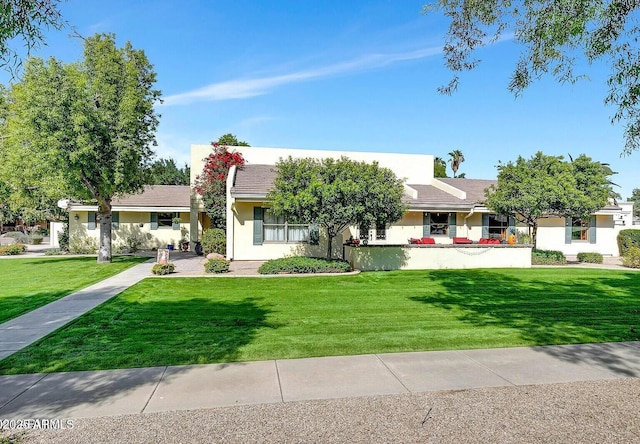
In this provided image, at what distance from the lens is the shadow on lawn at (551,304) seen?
7.27m

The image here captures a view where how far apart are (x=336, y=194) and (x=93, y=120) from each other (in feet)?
34.6

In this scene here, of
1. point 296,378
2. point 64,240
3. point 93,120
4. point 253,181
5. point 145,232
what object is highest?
point 93,120

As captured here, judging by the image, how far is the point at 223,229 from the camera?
22172 mm

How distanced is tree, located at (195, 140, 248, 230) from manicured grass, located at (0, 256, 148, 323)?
4884 mm

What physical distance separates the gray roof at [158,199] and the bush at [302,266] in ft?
41.8

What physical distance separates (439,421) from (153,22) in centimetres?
1260

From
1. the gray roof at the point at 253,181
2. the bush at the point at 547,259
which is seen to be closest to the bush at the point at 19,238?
the gray roof at the point at 253,181

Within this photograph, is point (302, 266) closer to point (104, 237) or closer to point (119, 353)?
point (119, 353)

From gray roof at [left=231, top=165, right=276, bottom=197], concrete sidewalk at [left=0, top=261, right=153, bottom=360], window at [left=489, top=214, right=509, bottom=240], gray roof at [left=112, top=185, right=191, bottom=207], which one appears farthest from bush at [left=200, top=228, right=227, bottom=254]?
window at [left=489, top=214, right=509, bottom=240]

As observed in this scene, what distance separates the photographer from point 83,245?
24312 mm

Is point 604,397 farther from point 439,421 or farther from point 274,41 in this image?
point 274,41

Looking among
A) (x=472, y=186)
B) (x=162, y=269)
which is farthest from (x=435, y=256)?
(x=162, y=269)

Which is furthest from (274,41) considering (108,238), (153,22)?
(108,238)

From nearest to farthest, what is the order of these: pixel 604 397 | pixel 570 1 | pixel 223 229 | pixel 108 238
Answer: pixel 604 397, pixel 570 1, pixel 108 238, pixel 223 229
